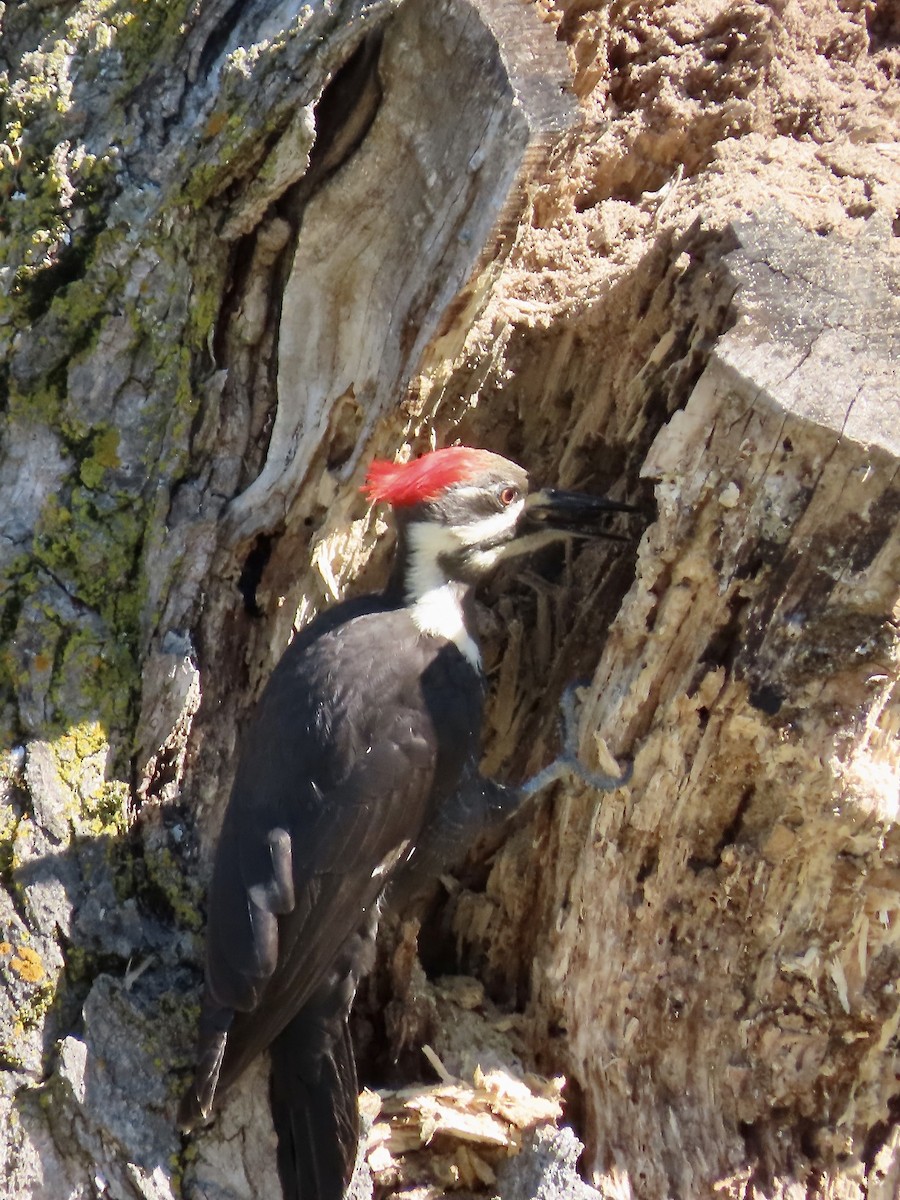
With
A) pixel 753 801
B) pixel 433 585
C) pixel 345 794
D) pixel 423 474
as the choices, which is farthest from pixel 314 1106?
pixel 423 474

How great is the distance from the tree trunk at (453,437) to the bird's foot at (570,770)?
0.20 feet

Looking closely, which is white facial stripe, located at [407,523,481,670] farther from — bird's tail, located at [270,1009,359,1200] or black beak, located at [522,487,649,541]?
bird's tail, located at [270,1009,359,1200]

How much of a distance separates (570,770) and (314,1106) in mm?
957

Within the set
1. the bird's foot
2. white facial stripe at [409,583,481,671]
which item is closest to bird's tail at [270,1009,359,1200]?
the bird's foot

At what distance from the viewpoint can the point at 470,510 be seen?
3.38 metres

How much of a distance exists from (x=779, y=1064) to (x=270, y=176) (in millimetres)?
2458

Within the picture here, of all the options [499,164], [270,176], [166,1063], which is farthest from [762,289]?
[166,1063]

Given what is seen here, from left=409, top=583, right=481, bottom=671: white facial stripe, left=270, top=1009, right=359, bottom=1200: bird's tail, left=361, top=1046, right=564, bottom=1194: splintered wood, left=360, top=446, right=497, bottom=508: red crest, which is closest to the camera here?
left=270, top=1009, right=359, bottom=1200: bird's tail

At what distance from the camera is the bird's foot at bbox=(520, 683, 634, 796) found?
291 cm

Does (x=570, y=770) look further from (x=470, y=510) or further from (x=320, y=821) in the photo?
(x=470, y=510)

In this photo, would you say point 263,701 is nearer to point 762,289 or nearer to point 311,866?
point 311,866

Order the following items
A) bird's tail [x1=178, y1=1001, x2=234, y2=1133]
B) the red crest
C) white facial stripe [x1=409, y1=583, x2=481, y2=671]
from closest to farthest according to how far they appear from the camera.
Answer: bird's tail [x1=178, y1=1001, x2=234, y2=1133], the red crest, white facial stripe [x1=409, y1=583, x2=481, y2=671]

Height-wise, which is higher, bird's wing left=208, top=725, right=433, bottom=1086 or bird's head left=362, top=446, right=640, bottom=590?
bird's head left=362, top=446, right=640, bottom=590

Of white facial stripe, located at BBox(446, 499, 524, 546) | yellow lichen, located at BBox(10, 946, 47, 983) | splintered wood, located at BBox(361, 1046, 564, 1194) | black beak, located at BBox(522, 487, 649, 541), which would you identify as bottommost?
splintered wood, located at BBox(361, 1046, 564, 1194)
